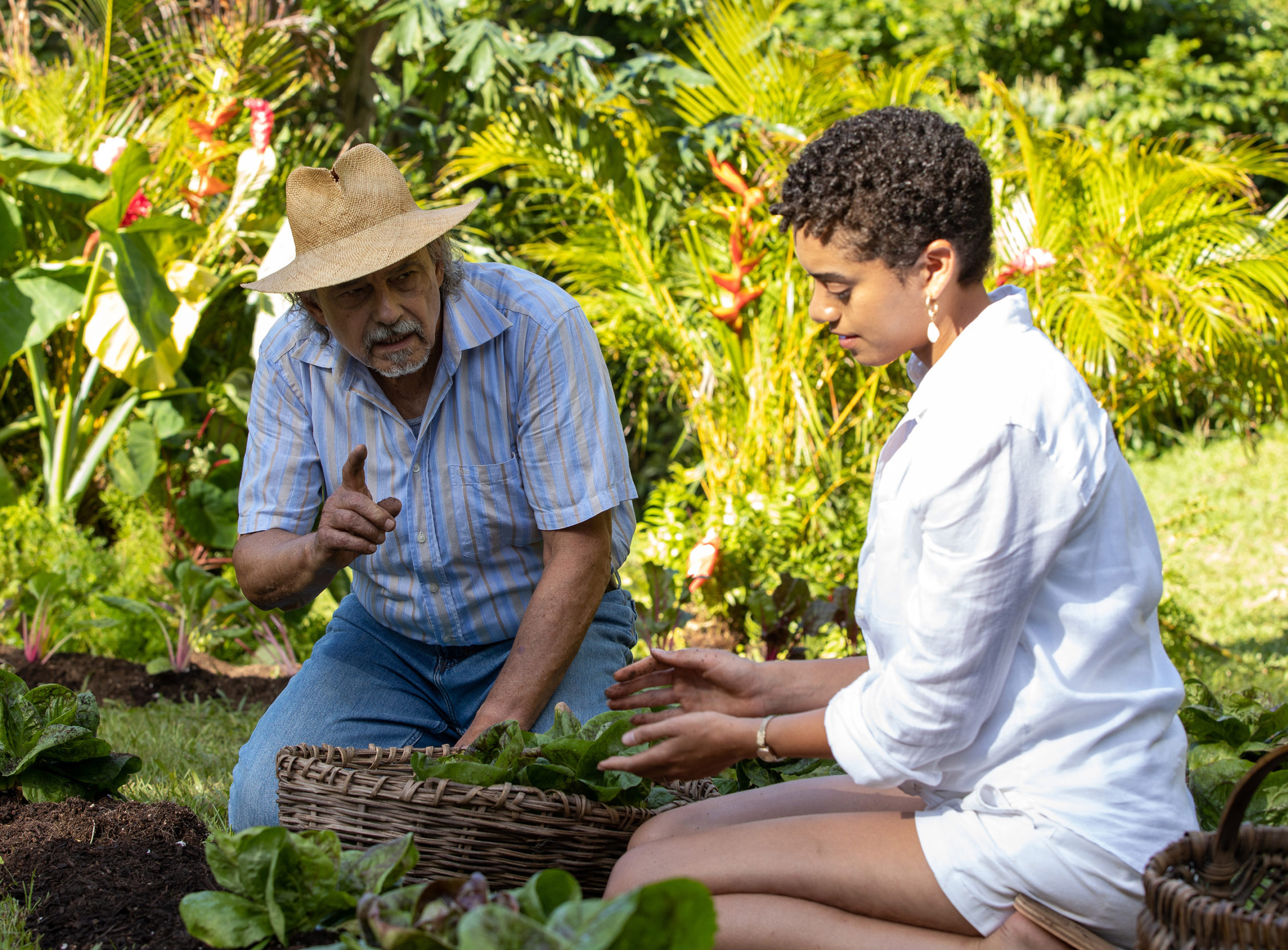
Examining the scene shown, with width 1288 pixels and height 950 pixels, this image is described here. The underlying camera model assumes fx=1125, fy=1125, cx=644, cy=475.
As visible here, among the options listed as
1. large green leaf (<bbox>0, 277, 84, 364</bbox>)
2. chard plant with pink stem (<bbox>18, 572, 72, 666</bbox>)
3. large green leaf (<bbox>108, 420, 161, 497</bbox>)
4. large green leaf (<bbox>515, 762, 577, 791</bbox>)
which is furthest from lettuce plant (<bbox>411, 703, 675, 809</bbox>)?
large green leaf (<bbox>0, 277, 84, 364</bbox>)

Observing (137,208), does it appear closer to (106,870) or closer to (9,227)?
(9,227)

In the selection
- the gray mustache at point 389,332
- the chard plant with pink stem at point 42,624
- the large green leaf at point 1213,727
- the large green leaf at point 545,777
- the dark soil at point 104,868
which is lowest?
the chard plant with pink stem at point 42,624

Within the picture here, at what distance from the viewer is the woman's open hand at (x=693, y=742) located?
1.79m

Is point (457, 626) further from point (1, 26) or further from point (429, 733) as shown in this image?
point (1, 26)

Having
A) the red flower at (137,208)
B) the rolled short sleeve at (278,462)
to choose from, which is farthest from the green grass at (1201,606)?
the red flower at (137,208)

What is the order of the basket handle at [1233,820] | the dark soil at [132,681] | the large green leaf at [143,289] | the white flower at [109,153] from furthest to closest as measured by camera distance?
the white flower at [109,153], the large green leaf at [143,289], the dark soil at [132,681], the basket handle at [1233,820]

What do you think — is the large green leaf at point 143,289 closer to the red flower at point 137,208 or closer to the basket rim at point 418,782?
the red flower at point 137,208

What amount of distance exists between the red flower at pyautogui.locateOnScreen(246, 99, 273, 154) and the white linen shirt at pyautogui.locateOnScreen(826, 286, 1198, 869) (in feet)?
14.4

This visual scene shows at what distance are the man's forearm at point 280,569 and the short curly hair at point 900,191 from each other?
1359 mm

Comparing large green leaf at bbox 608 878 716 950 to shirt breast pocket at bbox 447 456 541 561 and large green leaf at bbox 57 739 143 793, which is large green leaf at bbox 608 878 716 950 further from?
large green leaf at bbox 57 739 143 793

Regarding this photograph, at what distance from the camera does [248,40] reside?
589 centimetres

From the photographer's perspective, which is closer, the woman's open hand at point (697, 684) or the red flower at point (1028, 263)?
the woman's open hand at point (697, 684)

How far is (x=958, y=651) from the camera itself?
158 centimetres

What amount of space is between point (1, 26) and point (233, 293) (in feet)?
7.75
